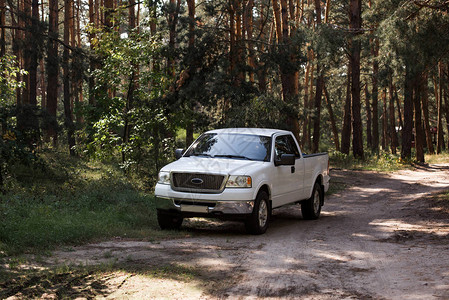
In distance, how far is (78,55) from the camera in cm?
2089

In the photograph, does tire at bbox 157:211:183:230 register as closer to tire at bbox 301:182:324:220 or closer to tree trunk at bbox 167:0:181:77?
tire at bbox 301:182:324:220

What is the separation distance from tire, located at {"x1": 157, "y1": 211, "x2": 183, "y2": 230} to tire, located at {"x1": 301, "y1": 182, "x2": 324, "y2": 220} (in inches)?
138

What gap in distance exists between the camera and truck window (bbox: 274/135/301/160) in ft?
38.3

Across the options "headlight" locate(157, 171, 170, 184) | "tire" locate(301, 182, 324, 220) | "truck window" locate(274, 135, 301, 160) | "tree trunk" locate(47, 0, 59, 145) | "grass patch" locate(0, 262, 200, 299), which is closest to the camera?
"grass patch" locate(0, 262, 200, 299)

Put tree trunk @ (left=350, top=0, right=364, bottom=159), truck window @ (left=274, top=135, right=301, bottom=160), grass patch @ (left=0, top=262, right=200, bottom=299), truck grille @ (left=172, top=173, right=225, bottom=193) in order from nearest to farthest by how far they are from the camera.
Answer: grass patch @ (left=0, top=262, right=200, bottom=299), truck grille @ (left=172, top=173, right=225, bottom=193), truck window @ (left=274, top=135, right=301, bottom=160), tree trunk @ (left=350, top=0, right=364, bottom=159)

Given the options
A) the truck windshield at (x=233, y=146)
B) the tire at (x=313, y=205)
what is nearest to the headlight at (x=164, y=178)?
the truck windshield at (x=233, y=146)

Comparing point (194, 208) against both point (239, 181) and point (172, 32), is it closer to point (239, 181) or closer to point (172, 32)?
point (239, 181)

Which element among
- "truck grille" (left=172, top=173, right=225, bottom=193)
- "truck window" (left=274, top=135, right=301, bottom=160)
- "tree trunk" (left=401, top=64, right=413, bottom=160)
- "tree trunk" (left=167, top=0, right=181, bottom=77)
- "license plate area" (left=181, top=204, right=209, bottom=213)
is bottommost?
"license plate area" (left=181, top=204, right=209, bottom=213)

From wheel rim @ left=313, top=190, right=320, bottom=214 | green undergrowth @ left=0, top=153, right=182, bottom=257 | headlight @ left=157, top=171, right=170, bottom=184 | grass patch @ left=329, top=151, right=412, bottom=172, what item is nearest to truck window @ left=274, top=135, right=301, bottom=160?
wheel rim @ left=313, top=190, right=320, bottom=214

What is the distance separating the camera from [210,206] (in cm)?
998

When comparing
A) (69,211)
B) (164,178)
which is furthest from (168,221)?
(69,211)

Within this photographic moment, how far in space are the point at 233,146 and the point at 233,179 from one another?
1.47 m

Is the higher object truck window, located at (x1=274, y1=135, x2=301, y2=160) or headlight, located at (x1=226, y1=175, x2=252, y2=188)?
truck window, located at (x1=274, y1=135, x2=301, y2=160)

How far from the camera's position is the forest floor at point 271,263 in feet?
20.0
